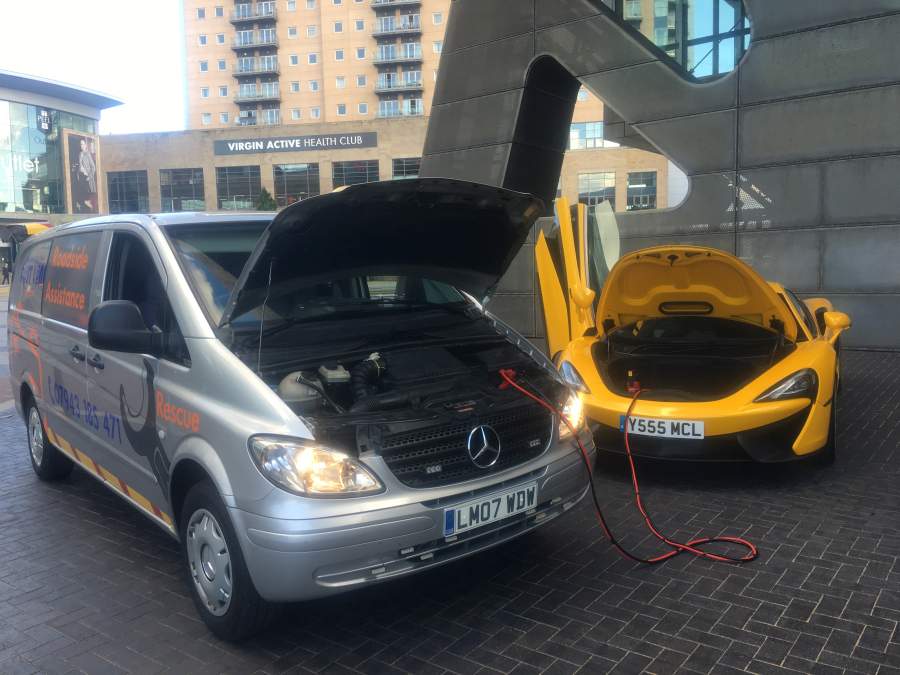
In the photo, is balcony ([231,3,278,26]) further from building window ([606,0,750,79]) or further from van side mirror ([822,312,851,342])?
van side mirror ([822,312,851,342])

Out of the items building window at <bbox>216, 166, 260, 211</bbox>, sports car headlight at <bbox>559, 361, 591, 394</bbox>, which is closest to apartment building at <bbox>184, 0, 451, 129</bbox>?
building window at <bbox>216, 166, 260, 211</bbox>

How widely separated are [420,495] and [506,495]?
17.5 inches

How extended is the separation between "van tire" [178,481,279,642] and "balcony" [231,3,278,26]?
96.3 meters

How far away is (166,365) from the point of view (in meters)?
3.56

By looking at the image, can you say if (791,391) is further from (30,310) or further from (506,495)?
(30,310)

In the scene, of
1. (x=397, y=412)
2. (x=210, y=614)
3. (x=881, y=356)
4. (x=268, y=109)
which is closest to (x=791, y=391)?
(x=397, y=412)

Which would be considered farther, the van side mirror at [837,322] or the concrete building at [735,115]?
the concrete building at [735,115]

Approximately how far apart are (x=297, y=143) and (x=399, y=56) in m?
19.0

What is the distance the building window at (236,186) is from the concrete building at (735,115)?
65880 millimetres

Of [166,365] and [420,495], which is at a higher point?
[166,365]

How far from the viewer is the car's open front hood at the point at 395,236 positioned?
11.3 feet

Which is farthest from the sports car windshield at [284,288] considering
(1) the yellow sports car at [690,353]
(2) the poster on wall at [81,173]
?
(2) the poster on wall at [81,173]

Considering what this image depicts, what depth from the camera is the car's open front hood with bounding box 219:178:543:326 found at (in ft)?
11.3

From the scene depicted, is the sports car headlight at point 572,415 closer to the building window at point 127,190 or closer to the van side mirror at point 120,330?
the van side mirror at point 120,330
